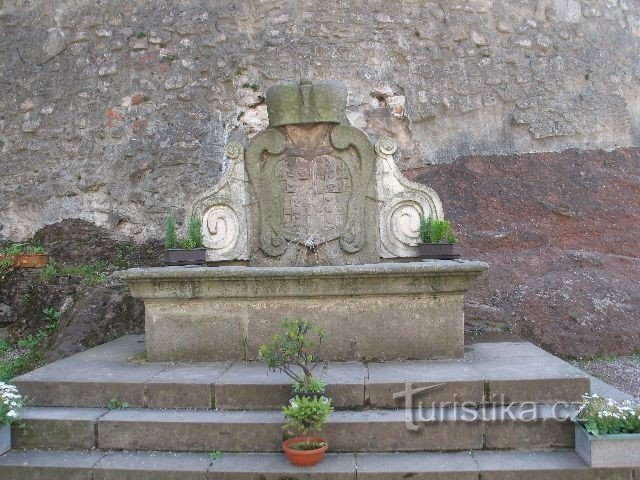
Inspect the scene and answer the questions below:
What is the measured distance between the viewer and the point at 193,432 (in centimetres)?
397

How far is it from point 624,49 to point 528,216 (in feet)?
14.5

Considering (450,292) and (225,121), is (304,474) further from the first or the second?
(225,121)

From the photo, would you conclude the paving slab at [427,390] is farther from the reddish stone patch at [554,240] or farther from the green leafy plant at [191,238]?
the reddish stone patch at [554,240]

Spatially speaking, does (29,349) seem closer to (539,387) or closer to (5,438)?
(5,438)

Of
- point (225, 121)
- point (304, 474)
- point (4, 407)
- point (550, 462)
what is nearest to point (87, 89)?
point (225, 121)

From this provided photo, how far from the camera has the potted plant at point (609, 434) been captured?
11.8ft

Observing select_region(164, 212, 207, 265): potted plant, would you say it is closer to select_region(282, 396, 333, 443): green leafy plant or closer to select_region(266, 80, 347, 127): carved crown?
select_region(266, 80, 347, 127): carved crown

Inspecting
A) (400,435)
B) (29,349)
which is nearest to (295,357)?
(400,435)

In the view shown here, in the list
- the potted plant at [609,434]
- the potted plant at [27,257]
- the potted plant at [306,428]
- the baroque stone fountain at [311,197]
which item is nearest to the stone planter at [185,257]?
the baroque stone fountain at [311,197]

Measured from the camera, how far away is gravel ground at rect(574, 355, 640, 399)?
5.47 metres

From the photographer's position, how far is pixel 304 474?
3.58m

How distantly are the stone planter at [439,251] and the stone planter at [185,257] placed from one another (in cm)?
214

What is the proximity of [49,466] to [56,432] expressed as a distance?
1.08 ft

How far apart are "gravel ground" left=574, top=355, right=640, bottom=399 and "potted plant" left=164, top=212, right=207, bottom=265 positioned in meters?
3.97
